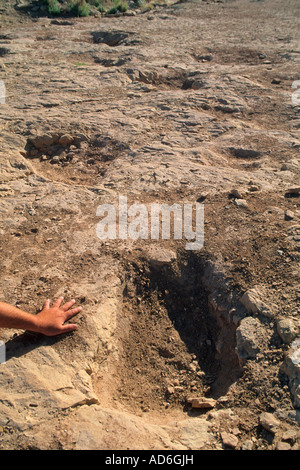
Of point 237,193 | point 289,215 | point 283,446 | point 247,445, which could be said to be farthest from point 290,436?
point 237,193

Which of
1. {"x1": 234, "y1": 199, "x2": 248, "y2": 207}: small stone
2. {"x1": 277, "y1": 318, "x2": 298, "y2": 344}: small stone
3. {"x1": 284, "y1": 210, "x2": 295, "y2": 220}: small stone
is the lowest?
{"x1": 277, "y1": 318, "x2": 298, "y2": 344}: small stone

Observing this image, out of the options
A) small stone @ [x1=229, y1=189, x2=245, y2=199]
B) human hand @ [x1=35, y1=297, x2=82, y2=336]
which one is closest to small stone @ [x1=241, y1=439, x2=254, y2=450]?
human hand @ [x1=35, y1=297, x2=82, y2=336]

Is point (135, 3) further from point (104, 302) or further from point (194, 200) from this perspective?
point (104, 302)

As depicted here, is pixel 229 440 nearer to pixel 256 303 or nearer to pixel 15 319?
pixel 256 303

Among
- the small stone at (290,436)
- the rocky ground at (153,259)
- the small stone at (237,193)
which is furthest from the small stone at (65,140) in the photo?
the small stone at (290,436)

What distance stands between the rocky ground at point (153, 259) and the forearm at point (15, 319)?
0.09 meters

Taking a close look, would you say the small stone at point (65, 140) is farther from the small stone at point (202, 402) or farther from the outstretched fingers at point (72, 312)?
the small stone at point (202, 402)

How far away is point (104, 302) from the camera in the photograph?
2258 mm

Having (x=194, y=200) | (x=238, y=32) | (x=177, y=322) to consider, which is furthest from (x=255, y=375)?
(x=238, y=32)

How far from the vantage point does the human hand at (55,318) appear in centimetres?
201

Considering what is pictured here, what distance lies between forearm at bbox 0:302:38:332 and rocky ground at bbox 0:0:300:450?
0.29 ft

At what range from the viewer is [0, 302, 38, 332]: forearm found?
6.35ft

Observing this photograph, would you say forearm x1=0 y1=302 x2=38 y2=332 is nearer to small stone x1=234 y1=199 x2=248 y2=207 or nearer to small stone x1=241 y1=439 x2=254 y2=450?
small stone x1=241 y1=439 x2=254 y2=450

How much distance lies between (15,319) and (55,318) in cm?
22
